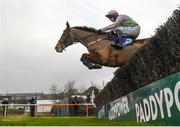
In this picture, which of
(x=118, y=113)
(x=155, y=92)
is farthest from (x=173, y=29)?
(x=118, y=113)

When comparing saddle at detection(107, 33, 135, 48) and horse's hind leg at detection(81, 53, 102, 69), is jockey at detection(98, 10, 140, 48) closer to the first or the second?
saddle at detection(107, 33, 135, 48)

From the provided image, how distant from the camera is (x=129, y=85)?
9875mm

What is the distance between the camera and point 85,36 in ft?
43.8

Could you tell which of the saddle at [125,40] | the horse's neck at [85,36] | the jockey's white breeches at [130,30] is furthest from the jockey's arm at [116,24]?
the horse's neck at [85,36]

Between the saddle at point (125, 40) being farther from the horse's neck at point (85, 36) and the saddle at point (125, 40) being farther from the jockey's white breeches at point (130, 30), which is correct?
the horse's neck at point (85, 36)

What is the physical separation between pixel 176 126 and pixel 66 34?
342 inches

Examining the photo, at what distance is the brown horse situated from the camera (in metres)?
12.2

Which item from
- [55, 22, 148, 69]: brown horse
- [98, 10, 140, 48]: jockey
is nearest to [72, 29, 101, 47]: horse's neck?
[55, 22, 148, 69]: brown horse

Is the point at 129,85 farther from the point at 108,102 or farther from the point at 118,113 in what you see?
the point at 108,102

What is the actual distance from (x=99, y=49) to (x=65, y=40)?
1791mm

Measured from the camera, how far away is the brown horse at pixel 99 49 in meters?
12.2

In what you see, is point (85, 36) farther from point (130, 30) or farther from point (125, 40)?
point (130, 30)

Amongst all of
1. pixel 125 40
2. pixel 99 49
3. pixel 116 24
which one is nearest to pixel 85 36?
pixel 99 49

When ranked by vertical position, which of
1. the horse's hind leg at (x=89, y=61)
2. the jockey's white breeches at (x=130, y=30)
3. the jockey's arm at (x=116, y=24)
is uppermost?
the jockey's arm at (x=116, y=24)
